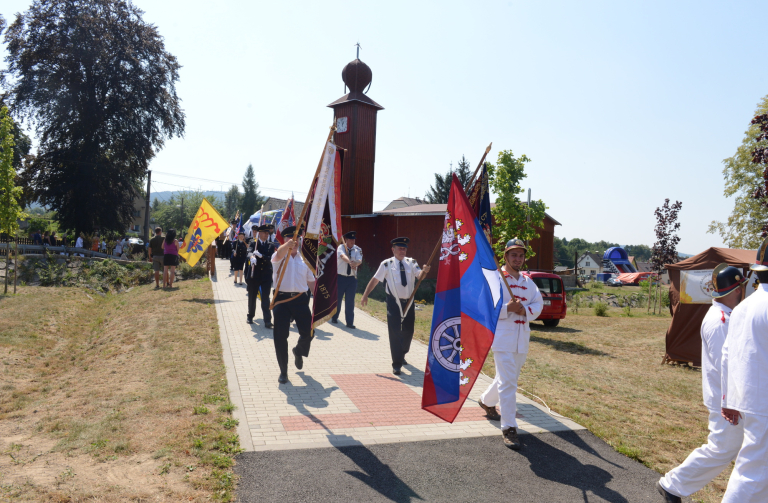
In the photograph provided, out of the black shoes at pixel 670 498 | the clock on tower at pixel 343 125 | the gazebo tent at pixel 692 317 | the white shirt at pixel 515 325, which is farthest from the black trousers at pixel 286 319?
the clock on tower at pixel 343 125

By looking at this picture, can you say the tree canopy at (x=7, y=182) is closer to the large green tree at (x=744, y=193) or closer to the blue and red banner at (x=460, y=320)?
the blue and red banner at (x=460, y=320)

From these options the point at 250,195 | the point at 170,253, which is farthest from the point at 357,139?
the point at 250,195

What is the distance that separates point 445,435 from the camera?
18.3 ft

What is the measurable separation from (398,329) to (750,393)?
5.08 meters

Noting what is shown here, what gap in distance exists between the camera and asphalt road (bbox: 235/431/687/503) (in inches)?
166

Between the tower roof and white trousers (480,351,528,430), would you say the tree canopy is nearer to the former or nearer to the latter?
the tower roof

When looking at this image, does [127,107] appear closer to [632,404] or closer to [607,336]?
[607,336]

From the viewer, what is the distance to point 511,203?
14945 mm

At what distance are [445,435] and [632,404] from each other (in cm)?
338

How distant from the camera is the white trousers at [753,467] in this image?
334 centimetres

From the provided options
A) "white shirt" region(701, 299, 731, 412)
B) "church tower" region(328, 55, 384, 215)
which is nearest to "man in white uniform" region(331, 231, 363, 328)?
"white shirt" region(701, 299, 731, 412)

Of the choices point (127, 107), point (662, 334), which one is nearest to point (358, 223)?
point (662, 334)

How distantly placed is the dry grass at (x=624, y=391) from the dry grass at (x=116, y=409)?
4142 mm

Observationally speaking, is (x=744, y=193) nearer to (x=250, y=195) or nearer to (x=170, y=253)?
(x=170, y=253)
